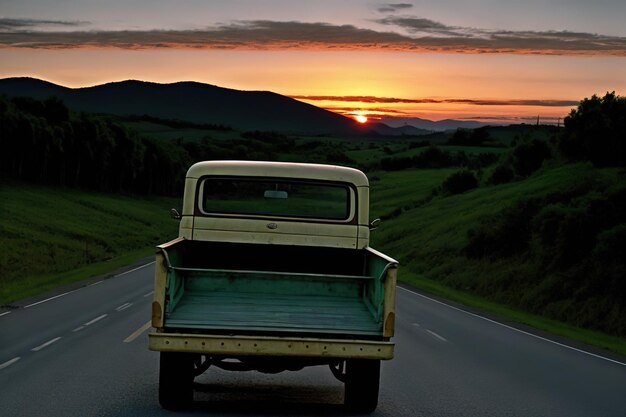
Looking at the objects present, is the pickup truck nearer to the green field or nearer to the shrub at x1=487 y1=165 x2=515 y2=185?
the green field

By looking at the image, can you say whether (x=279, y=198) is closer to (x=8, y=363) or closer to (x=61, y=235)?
(x=8, y=363)

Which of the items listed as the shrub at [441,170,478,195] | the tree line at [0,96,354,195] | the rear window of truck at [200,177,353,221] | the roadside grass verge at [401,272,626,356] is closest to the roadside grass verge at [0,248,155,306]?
the roadside grass verge at [401,272,626,356]

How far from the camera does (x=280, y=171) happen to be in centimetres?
1235

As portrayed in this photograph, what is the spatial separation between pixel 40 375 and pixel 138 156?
420 feet

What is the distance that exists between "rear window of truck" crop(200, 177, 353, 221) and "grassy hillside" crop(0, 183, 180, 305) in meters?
16.8

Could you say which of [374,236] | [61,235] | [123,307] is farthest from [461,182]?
[123,307]

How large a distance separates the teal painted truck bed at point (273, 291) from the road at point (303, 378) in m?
1.11

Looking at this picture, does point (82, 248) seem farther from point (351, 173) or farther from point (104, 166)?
point (104, 166)

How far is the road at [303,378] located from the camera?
11.3 metres

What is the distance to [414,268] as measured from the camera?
55.4 m

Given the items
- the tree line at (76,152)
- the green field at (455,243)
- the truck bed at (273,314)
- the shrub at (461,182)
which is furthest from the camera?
the tree line at (76,152)

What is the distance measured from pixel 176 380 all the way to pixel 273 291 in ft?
4.71

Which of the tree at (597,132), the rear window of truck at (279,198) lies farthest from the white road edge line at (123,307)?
the tree at (597,132)

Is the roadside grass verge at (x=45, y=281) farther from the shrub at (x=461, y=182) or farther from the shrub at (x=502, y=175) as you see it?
the shrub at (x=461, y=182)
